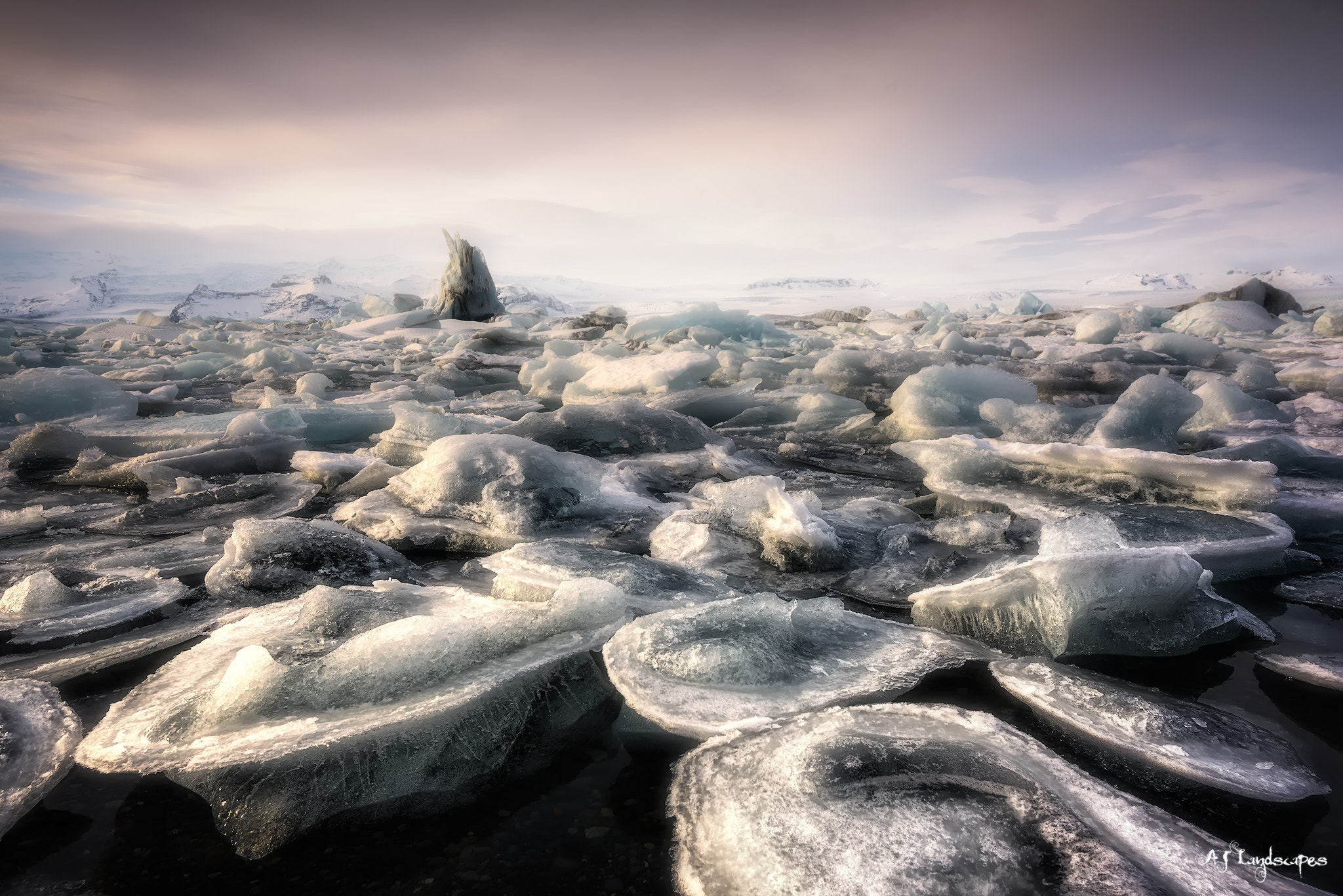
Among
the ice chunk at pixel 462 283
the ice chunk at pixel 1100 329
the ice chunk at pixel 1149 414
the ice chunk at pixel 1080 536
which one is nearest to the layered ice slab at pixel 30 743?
the ice chunk at pixel 1080 536

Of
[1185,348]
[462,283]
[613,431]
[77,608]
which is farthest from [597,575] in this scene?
[462,283]

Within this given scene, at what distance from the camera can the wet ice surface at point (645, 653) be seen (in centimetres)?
105

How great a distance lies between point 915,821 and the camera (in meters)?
1.03

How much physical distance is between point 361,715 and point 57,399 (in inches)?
255

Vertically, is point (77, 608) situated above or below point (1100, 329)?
below

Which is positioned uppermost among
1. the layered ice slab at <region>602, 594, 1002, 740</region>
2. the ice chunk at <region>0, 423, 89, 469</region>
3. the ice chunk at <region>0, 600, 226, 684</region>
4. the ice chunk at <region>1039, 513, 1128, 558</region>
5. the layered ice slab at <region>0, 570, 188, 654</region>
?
the ice chunk at <region>1039, 513, 1128, 558</region>

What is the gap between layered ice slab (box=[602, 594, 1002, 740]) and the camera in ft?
4.32

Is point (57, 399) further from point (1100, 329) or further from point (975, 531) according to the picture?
point (1100, 329)

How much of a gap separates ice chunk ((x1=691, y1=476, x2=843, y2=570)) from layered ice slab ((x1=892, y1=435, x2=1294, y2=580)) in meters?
0.84

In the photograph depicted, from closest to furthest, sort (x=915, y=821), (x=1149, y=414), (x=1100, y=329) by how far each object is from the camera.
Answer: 1. (x=915, y=821)
2. (x=1149, y=414)
3. (x=1100, y=329)

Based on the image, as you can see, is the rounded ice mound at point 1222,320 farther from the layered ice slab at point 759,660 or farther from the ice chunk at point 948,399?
the layered ice slab at point 759,660

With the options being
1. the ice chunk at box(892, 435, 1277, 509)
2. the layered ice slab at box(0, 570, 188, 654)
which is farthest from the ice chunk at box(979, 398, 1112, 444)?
the layered ice slab at box(0, 570, 188, 654)

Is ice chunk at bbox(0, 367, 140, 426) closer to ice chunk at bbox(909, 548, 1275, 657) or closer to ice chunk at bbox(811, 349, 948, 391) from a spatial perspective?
ice chunk at bbox(811, 349, 948, 391)

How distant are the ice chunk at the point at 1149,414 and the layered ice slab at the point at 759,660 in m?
2.71
